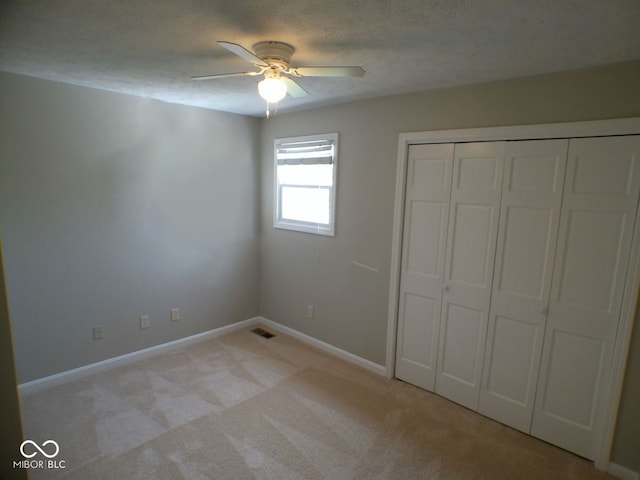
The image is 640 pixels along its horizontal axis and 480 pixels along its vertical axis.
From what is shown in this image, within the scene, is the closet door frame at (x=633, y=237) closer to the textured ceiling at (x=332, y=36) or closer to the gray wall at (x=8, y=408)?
the textured ceiling at (x=332, y=36)

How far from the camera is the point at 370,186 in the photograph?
3262 mm

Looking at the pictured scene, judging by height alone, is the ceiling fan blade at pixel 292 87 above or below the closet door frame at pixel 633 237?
above

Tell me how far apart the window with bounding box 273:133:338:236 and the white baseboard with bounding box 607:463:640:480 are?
2.71 metres

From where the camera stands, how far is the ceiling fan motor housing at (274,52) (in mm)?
1872

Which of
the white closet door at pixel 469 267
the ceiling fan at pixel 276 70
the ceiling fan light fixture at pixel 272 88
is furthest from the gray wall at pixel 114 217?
the white closet door at pixel 469 267

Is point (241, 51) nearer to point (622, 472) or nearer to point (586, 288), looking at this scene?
point (586, 288)

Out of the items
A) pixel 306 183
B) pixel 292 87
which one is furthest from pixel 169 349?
pixel 292 87

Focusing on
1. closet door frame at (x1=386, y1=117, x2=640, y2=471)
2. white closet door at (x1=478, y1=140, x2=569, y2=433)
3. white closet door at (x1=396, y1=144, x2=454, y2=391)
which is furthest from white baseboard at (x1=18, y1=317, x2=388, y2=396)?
closet door frame at (x1=386, y1=117, x2=640, y2=471)

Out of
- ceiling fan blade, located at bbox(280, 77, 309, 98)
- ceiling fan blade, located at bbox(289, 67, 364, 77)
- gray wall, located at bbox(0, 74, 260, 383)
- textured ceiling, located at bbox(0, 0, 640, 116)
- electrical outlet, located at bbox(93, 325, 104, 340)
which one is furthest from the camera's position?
electrical outlet, located at bbox(93, 325, 104, 340)

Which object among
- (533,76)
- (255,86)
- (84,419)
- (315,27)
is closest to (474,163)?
(533,76)

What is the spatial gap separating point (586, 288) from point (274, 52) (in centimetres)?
246

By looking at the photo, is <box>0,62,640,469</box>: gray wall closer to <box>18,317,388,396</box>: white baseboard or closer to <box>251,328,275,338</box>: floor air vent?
<box>18,317,388,396</box>: white baseboard

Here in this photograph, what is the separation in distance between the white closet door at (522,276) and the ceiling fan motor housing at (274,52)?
1.70 m

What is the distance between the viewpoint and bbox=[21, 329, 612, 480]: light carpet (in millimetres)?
2199
